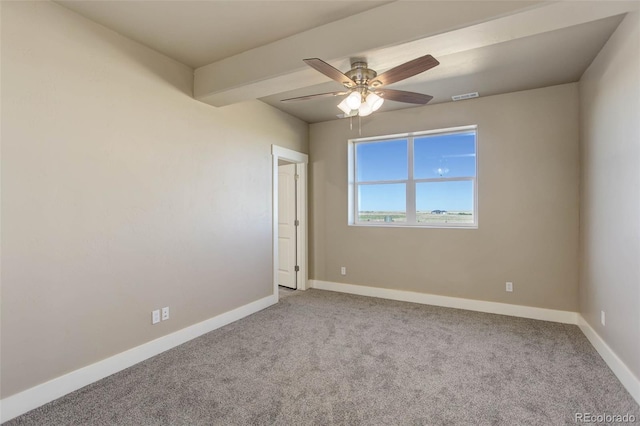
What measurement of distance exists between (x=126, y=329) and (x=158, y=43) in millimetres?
2456


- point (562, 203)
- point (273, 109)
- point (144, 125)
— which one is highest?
point (273, 109)

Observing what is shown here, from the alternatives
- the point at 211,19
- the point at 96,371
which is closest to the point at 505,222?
the point at 211,19

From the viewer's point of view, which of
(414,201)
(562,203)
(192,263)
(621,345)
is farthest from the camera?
(414,201)

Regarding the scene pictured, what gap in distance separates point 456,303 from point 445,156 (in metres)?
1.98

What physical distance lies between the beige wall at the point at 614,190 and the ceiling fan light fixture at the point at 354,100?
184 centimetres

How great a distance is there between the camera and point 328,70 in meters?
2.13

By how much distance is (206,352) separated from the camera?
282cm

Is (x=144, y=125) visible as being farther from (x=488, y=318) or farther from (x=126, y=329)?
(x=488, y=318)

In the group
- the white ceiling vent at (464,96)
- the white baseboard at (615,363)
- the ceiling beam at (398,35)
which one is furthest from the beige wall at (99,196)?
the white baseboard at (615,363)

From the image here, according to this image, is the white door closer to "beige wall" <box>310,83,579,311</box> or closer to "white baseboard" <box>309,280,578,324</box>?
"white baseboard" <box>309,280,578,324</box>

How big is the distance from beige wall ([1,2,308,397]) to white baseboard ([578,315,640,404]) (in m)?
3.52

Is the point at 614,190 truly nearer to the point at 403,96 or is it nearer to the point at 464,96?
the point at 403,96

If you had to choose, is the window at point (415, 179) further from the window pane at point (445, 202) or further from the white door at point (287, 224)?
the white door at point (287, 224)

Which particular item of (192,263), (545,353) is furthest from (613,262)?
(192,263)
